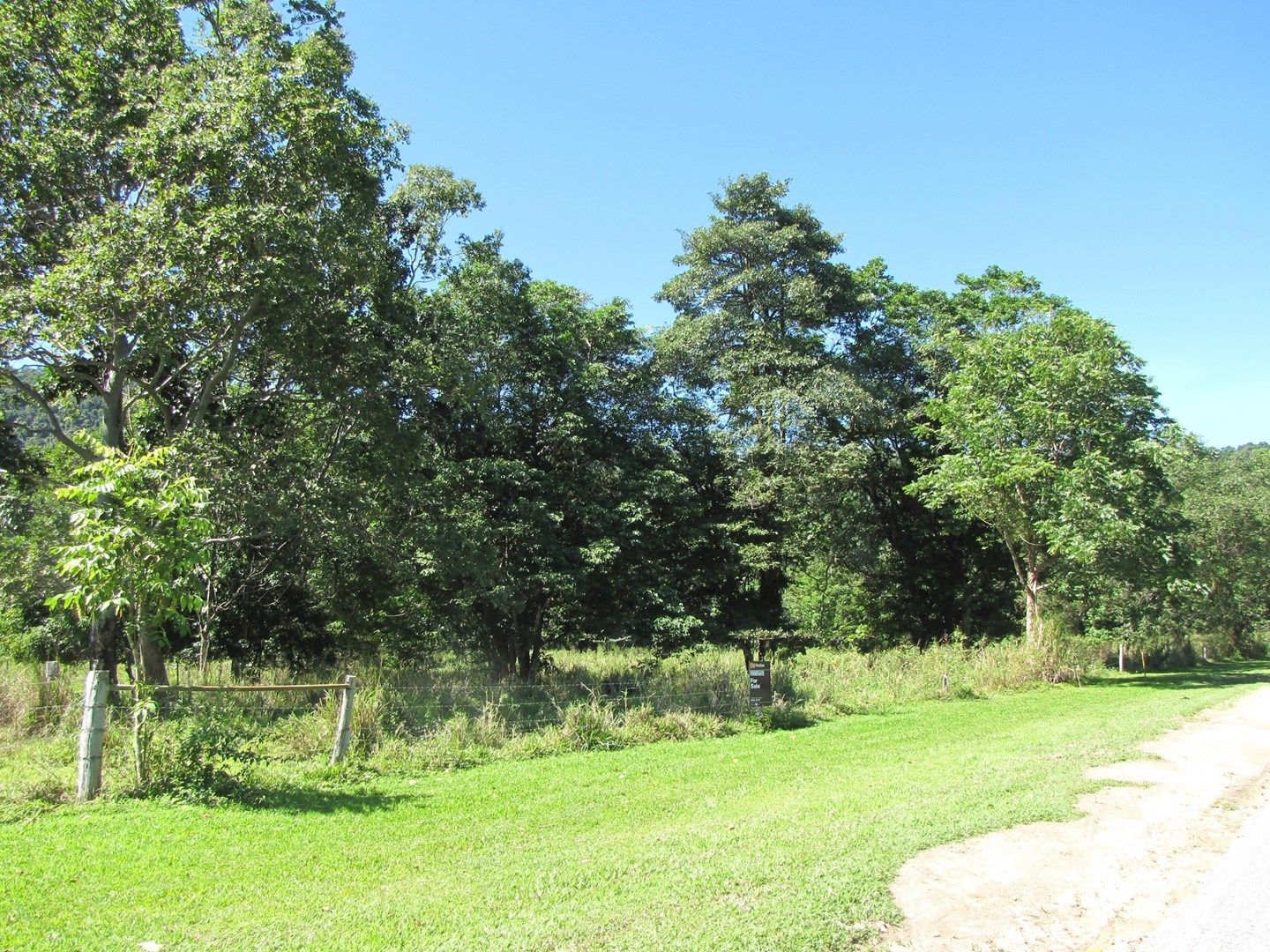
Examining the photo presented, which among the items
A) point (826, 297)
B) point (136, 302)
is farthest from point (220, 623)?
point (826, 297)

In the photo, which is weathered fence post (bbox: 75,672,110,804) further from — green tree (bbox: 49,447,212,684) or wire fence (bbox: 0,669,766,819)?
green tree (bbox: 49,447,212,684)

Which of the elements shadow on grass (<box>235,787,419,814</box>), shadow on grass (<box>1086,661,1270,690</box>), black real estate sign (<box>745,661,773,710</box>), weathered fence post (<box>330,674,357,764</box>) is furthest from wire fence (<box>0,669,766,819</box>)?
shadow on grass (<box>1086,661,1270,690</box>)

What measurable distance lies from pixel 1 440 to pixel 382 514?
323 inches

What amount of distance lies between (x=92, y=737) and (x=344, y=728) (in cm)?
281

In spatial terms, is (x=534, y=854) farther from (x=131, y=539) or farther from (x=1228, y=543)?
(x=1228, y=543)

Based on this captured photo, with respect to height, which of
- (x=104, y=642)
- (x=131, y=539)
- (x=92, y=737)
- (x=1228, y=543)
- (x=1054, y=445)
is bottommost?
(x=92, y=737)

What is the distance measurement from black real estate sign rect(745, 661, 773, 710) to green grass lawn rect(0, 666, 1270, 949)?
11.7 ft

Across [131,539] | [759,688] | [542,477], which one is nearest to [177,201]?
[131,539]

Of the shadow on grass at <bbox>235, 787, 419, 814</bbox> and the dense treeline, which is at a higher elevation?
the dense treeline

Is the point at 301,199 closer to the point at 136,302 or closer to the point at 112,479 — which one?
the point at 136,302

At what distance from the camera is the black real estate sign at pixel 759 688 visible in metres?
14.9

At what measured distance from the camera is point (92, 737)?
7.80m

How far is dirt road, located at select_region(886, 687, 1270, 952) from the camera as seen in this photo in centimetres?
493

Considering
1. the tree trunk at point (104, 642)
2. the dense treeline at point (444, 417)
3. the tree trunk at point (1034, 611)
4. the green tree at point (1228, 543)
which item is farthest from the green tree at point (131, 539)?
the green tree at point (1228, 543)
